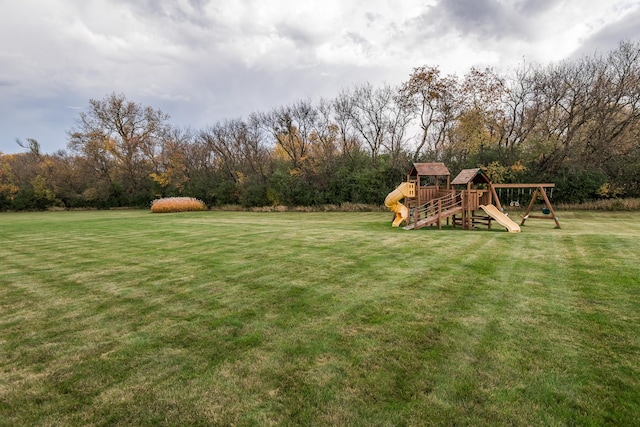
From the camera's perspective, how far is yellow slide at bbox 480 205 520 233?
11843 millimetres

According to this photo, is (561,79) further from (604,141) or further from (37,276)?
(37,276)

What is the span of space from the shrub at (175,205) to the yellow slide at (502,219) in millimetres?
25498

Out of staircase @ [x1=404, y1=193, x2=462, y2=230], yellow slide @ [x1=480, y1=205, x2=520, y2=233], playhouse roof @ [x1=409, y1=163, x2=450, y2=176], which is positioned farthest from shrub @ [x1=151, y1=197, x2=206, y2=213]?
yellow slide @ [x1=480, y1=205, x2=520, y2=233]

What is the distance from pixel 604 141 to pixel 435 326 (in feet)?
82.5

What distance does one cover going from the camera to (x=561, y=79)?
2125 centimetres

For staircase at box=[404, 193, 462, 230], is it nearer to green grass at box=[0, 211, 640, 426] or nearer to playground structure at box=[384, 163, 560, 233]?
playground structure at box=[384, 163, 560, 233]

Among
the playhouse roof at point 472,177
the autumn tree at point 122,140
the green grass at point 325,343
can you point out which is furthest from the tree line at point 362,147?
the green grass at point 325,343

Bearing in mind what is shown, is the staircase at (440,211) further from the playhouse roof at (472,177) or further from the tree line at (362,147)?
the tree line at (362,147)

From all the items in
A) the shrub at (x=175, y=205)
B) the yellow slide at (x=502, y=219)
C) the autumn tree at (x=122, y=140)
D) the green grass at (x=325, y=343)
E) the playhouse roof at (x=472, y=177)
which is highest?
the autumn tree at (x=122, y=140)

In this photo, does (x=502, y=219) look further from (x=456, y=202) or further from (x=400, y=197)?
(x=400, y=197)

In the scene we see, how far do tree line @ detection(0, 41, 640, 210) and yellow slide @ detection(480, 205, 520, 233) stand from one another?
1039 cm

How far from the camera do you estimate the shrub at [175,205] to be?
2817cm

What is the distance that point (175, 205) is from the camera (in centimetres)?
2884

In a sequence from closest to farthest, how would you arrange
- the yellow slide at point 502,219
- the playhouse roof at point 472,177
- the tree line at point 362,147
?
1. the yellow slide at point 502,219
2. the playhouse roof at point 472,177
3. the tree line at point 362,147
